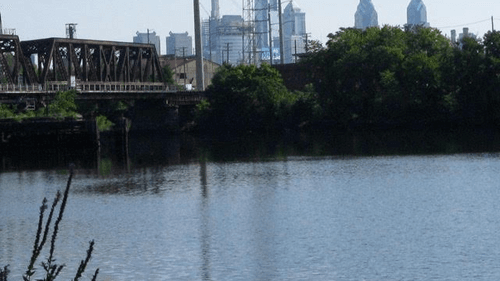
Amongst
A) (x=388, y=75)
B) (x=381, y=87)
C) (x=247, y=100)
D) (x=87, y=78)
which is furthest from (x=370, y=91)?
(x=87, y=78)

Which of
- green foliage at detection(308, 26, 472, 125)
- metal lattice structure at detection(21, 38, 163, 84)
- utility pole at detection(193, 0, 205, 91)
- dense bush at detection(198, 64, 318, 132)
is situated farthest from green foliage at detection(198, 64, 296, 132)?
metal lattice structure at detection(21, 38, 163, 84)

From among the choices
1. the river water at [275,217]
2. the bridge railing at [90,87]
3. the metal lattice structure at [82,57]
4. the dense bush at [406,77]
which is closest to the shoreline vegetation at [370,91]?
the dense bush at [406,77]

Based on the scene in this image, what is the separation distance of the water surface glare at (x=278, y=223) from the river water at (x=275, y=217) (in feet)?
0.19

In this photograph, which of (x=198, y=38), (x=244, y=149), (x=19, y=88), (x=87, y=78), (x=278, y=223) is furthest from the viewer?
(x=198, y=38)

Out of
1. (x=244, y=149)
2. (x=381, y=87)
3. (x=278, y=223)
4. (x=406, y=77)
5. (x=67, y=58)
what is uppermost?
(x=67, y=58)

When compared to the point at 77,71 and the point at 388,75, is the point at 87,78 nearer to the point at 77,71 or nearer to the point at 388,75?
the point at 77,71

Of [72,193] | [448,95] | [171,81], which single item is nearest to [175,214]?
[72,193]

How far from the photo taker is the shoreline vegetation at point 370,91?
103 metres

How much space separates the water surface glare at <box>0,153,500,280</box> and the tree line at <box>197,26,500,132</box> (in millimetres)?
45861

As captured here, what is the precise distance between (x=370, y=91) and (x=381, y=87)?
1470 millimetres

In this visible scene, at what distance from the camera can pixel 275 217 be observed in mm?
36781

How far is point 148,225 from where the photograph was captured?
36.2m

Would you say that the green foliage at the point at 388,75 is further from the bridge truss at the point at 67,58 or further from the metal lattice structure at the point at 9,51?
the metal lattice structure at the point at 9,51

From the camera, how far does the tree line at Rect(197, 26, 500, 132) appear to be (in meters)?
104
